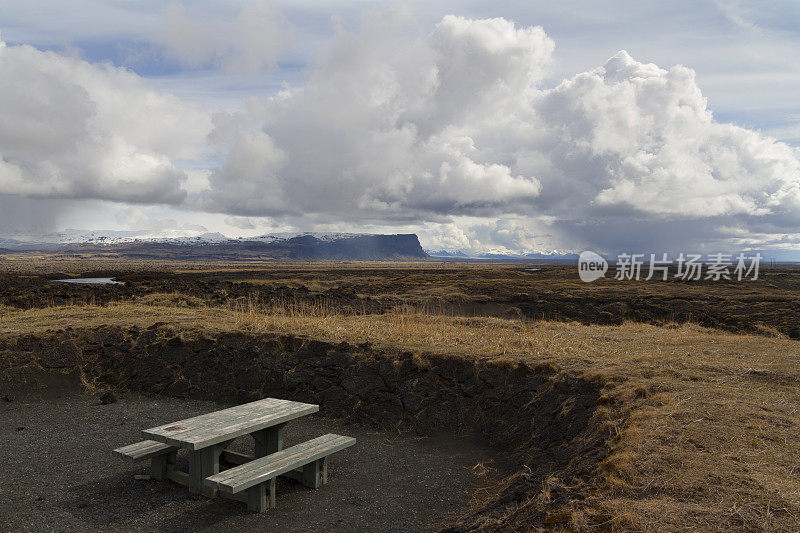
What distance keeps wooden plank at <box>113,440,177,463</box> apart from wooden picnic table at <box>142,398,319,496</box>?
0.35 m

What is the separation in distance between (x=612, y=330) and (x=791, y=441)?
891 centimetres

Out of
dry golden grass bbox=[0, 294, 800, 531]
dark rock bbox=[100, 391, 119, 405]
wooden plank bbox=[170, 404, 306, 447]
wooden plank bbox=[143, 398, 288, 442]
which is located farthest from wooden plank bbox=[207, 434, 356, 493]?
dark rock bbox=[100, 391, 119, 405]

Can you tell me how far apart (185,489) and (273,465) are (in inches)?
57.5

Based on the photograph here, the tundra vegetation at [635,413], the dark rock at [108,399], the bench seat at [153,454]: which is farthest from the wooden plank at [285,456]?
the dark rock at [108,399]

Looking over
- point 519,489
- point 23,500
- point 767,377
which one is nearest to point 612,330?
point 767,377

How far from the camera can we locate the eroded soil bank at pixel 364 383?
22.3 feet

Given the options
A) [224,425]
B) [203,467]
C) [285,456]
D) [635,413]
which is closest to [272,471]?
[285,456]

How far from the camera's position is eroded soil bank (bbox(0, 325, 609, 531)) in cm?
680

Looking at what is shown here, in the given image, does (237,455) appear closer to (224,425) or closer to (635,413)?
(224,425)

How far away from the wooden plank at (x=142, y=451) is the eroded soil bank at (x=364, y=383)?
11.2 feet

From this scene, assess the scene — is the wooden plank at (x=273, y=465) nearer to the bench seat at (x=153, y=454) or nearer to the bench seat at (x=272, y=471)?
the bench seat at (x=272, y=471)

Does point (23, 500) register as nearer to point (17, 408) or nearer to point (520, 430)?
point (17, 408)

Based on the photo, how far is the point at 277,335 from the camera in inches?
433

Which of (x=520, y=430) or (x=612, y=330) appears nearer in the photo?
(x=520, y=430)
